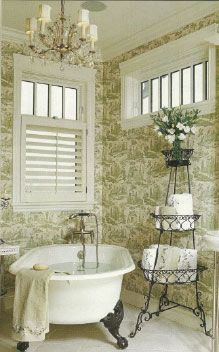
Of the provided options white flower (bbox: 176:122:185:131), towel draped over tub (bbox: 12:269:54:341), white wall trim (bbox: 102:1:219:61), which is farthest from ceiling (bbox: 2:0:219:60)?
towel draped over tub (bbox: 12:269:54:341)

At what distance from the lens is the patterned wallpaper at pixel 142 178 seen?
138 inches

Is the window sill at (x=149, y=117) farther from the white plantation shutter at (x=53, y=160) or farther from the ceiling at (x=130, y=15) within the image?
the ceiling at (x=130, y=15)

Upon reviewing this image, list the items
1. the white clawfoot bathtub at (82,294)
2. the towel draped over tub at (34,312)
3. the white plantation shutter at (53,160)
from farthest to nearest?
the white plantation shutter at (53,160)
the white clawfoot bathtub at (82,294)
the towel draped over tub at (34,312)

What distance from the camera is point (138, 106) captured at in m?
4.58

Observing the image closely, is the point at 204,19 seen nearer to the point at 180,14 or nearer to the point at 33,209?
the point at 180,14

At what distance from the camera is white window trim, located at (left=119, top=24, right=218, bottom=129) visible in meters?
3.49

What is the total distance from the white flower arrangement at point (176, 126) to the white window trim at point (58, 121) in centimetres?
129

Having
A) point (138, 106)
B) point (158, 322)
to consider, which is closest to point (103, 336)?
point (158, 322)

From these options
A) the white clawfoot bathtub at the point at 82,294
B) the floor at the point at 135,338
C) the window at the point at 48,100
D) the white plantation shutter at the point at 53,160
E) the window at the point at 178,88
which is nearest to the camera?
the white clawfoot bathtub at the point at 82,294

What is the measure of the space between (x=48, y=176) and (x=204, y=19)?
7.38 ft

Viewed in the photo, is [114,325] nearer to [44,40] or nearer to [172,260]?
[172,260]

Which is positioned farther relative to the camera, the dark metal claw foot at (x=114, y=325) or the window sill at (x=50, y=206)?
the window sill at (x=50, y=206)

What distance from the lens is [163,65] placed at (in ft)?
13.4

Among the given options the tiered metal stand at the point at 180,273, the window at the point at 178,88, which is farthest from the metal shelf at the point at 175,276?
the window at the point at 178,88
